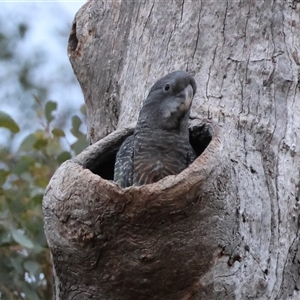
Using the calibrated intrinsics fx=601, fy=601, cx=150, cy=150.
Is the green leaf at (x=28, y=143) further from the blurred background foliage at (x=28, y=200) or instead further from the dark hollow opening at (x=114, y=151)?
the dark hollow opening at (x=114, y=151)

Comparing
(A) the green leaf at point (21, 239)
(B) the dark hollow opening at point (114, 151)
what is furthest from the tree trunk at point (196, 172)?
(A) the green leaf at point (21, 239)

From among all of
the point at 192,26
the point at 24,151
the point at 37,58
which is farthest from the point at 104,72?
the point at 37,58

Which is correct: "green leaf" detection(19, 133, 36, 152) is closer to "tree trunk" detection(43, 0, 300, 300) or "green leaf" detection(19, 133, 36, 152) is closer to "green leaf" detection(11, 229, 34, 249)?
"tree trunk" detection(43, 0, 300, 300)

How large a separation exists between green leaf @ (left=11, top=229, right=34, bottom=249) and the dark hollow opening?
1.34 feet

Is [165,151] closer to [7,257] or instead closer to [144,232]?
[144,232]

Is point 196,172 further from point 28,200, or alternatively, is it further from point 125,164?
point 28,200

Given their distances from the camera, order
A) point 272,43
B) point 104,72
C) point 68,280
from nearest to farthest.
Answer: point 68,280 → point 272,43 → point 104,72

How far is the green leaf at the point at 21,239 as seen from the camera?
2105mm

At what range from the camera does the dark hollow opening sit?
1.73m

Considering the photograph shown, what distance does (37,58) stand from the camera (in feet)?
14.4

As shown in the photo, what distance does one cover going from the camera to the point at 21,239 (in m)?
2.14

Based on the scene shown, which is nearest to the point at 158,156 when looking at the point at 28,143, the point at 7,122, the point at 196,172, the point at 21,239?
the point at 196,172

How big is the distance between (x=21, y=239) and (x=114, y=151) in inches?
21.8

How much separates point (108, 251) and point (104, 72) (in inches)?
36.9
